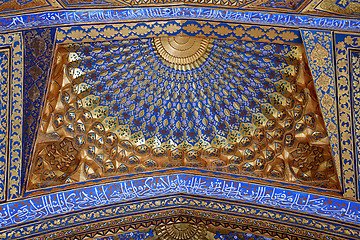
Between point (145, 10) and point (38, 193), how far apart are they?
251 centimetres

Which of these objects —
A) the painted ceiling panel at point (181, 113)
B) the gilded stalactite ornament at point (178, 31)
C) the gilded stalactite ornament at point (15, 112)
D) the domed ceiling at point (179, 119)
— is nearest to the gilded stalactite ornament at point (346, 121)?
the domed ceiling at point (179, 119)

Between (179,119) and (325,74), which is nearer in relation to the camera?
(325,74)

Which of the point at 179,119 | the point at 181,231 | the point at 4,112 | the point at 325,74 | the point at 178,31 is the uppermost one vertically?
the point at 178,31

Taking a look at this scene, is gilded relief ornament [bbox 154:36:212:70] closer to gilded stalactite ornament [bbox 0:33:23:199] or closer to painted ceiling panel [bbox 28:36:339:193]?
painted ceiling panel [bbox 28:36:339:193]

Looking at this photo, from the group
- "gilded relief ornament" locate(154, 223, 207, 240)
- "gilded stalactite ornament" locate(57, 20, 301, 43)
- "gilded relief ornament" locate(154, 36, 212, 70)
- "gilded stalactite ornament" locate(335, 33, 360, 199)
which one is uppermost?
"gilded stalactite ornament" locate(57, 20, 301, 43)

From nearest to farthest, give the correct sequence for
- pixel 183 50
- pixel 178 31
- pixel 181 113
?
pixel 178 31, pixel 183 50, pixel 181 113

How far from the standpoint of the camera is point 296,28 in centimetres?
482

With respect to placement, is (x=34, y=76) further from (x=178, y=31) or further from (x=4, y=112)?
(x=178, y=31)

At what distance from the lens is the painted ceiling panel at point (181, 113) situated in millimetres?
5504

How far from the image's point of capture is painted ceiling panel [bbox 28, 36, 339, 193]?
217 inches

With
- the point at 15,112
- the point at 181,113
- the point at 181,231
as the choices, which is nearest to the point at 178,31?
the point at 181,113

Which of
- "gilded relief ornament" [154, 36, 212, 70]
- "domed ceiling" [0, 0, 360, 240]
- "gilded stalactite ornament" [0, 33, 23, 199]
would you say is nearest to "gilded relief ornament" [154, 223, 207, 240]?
"domed ceiling" [0, 0, 360, 240]

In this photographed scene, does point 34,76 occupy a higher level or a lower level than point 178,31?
lower

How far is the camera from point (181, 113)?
6.22 m
